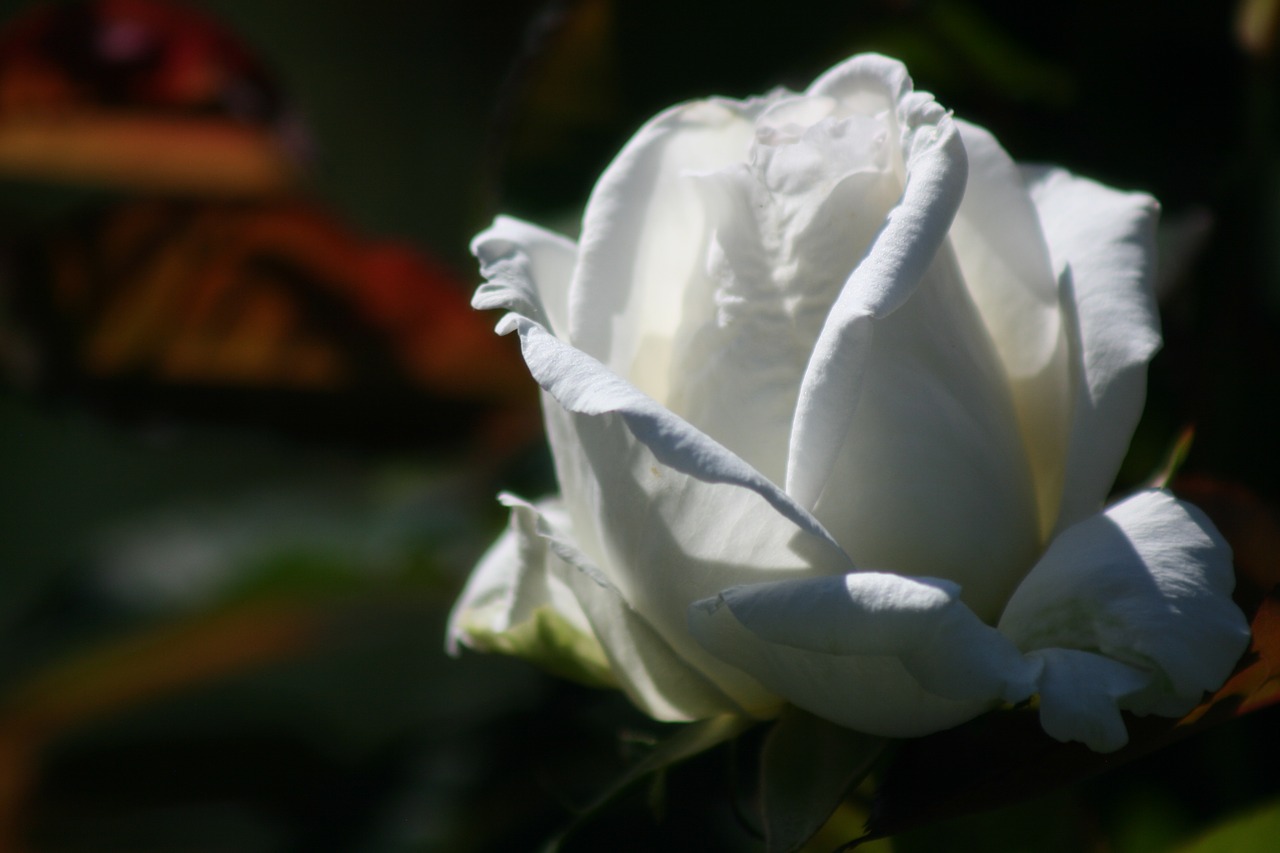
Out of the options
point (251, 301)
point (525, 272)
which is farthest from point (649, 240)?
point (251, 301)

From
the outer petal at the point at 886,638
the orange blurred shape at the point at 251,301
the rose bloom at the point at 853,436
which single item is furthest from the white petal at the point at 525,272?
the orange blurred shape at the point at 251,301

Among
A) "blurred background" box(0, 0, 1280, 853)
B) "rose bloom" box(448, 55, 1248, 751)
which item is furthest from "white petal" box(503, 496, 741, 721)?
"blurred background" box(0, 0, 1280, 853)

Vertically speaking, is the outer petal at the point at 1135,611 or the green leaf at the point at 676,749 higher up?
the outer petal at the point at 1135,611

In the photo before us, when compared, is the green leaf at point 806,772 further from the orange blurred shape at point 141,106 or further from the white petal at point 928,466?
the orange blurred shape at point 141,106

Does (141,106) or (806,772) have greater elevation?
(141,106)

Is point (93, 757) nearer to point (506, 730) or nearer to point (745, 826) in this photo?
point (506, 730)

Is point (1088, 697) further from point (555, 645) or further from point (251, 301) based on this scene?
point (251, 301)
